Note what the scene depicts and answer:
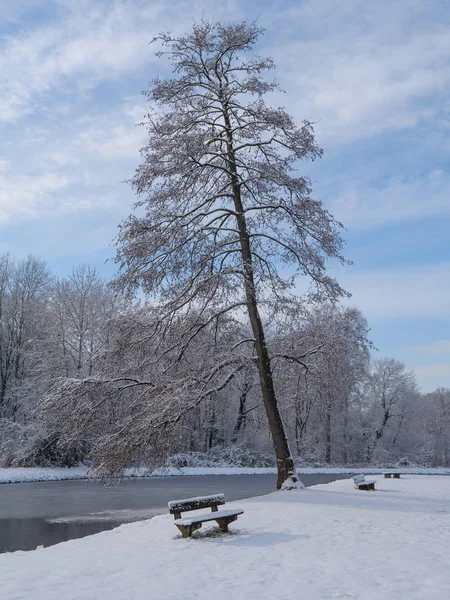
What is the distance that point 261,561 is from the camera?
6418mm

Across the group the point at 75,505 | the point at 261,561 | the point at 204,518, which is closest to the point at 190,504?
the point at 204,518

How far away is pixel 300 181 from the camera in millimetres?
13672

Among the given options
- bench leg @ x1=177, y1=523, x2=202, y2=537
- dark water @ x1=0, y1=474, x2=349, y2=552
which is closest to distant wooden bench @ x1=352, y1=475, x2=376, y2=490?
dark water @ x1=0, y1=474, x2=349, y2=552

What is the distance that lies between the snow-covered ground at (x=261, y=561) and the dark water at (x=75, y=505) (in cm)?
352

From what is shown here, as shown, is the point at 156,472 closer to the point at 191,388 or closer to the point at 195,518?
the point at 191,388

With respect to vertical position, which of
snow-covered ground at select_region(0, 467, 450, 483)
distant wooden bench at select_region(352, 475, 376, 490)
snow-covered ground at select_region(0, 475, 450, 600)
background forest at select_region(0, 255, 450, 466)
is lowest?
snow-covered ground at select_region(0, 467, 450, 483)

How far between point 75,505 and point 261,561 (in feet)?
42.3

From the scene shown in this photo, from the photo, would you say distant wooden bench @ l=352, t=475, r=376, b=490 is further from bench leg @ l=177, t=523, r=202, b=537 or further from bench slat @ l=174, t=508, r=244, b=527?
bench leg @ l=177, t=523, r=202, b=537

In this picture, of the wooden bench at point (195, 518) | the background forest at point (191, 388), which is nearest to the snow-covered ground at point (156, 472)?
the background forest at point (191, 388)

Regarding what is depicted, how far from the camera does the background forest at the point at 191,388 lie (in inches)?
508

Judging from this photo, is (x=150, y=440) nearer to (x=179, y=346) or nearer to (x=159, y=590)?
(x=179, y=346)

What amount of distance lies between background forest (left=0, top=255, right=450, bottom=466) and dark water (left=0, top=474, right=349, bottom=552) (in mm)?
1902

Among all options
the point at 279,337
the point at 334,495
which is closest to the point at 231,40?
the point at 279,337

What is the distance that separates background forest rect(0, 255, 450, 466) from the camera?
508 inches
